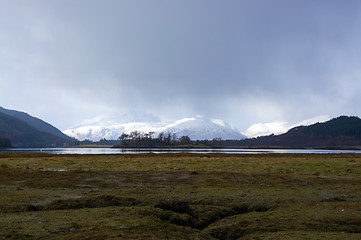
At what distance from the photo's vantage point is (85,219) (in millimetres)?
12172

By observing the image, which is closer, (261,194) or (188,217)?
(188,217)

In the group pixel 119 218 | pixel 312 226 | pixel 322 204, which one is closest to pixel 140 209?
pixel 119 218

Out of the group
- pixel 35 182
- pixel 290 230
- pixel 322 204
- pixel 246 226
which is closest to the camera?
pixel 290 230

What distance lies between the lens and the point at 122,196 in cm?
1709

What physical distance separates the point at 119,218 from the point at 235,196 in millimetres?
7740

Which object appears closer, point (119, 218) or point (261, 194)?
point (119, 218)

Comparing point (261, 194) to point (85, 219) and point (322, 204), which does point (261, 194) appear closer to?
point (322, 204)

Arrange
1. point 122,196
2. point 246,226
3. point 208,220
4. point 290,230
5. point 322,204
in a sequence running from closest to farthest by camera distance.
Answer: point 290,230, point 246,226, point 208,220, point 322,204, point 122,196

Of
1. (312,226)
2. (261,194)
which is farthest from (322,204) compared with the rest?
(312,226)

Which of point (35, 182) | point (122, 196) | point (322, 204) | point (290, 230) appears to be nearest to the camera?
point (290, 230)

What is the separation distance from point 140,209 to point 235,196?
20.5 ft

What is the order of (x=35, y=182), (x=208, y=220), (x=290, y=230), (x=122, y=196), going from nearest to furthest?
(x=290, y=230) < (x=208, y=220) < (x=122, y=196) < (x=35, y=182)

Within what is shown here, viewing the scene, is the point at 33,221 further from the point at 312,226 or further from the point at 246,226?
the point at 312,226

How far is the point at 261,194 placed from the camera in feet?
58.7
